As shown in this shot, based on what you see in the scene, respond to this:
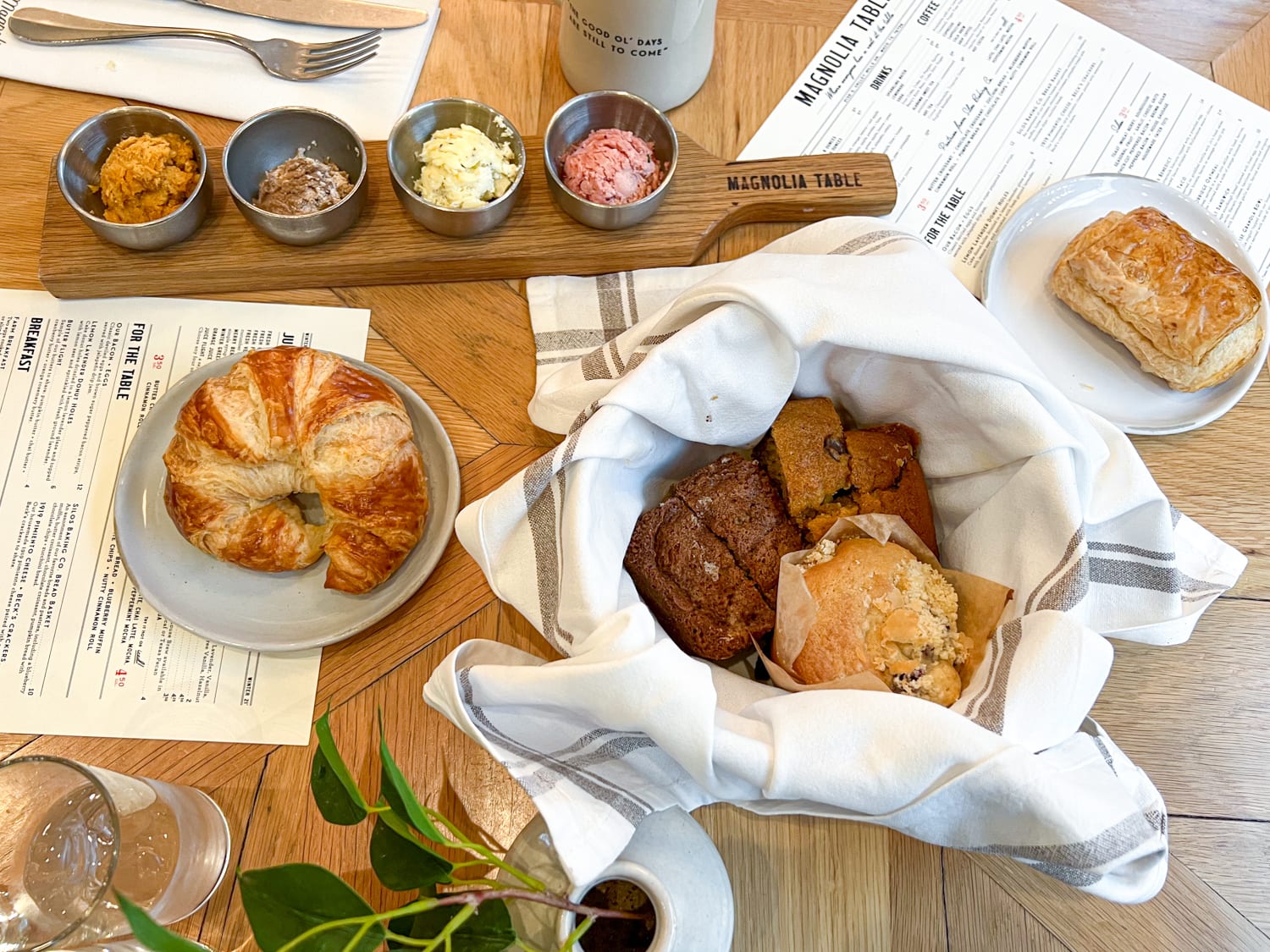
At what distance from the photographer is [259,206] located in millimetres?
1060

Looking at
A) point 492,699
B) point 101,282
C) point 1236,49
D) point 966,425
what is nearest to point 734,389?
point 966,425

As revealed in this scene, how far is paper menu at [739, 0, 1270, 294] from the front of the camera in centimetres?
121

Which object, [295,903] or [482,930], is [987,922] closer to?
[482,930]

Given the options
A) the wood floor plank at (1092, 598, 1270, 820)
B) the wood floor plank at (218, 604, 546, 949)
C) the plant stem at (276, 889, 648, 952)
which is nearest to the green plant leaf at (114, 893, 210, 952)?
the plant stem at (276, 889, 648, 952)

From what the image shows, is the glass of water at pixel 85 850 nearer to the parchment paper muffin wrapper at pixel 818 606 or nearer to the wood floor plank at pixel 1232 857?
the parchment paper muffin wrapper at pixel 818 606

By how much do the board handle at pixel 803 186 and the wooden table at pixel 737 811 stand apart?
0.05 m

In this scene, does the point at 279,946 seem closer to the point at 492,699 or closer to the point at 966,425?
the point at 492,699

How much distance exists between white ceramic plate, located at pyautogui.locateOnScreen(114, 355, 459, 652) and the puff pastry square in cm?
79

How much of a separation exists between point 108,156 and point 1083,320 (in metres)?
1.21

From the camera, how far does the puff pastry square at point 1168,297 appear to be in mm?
1026

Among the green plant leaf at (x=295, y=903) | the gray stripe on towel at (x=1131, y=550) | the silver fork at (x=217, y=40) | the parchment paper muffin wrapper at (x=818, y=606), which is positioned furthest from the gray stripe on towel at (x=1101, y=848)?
the silver fork at (x=217, y=40)

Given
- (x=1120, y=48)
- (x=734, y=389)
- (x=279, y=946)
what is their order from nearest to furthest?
1. (x=279, y=946)
2. (x=734, y=389)
3. (x=1120, y=48)

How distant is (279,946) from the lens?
59cm

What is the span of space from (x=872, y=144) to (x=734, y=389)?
0.54 meters
